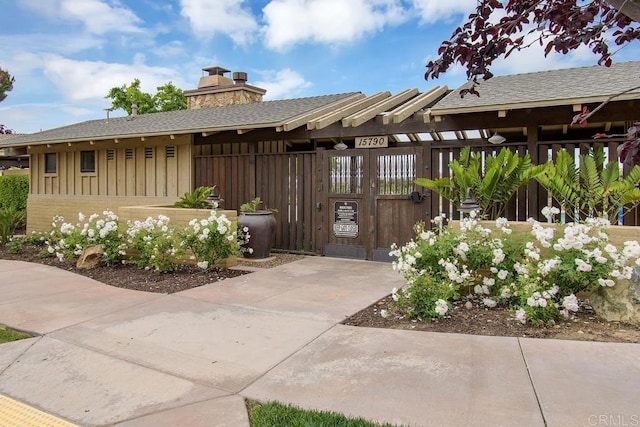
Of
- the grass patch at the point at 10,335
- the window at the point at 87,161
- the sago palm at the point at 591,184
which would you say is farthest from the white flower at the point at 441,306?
the window at the point at 87,161

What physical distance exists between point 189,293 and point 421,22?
4896 millimetres

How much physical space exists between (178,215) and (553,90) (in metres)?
6.82

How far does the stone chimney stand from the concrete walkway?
11462 millimetres

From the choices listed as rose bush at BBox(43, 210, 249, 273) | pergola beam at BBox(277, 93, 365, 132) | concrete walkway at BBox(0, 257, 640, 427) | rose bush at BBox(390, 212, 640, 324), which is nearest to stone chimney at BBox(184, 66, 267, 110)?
pergola beam at BBox(277, 93, 365, 132)

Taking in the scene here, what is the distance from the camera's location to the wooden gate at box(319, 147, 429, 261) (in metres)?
8.78

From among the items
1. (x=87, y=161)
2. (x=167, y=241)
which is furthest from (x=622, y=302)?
(x=87, y=161)

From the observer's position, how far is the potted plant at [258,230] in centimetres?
904

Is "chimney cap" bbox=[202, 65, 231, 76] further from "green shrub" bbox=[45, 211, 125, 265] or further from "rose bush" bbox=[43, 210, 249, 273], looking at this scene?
"rose bush" bbox=[43, 210, 249, 273]

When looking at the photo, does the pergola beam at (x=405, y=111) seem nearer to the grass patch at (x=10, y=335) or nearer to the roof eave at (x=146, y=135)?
the roof eave at (x=146, y=135)

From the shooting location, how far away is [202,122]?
11031mm

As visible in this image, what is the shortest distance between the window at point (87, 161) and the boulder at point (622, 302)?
12.4 meters

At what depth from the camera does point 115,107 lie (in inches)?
1382

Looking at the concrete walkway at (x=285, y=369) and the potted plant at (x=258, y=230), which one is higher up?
the potted plant at (x=258, y=230)

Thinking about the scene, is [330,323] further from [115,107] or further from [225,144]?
[115,107]
